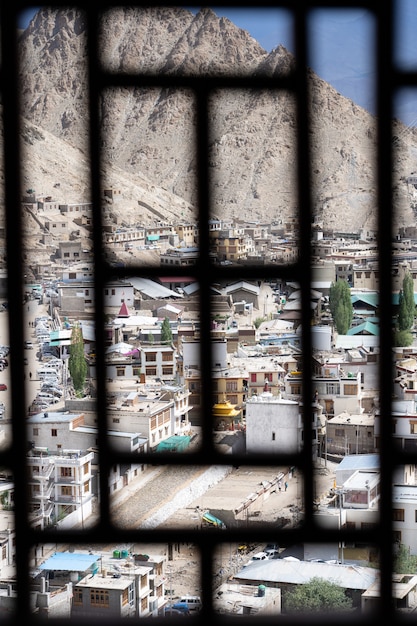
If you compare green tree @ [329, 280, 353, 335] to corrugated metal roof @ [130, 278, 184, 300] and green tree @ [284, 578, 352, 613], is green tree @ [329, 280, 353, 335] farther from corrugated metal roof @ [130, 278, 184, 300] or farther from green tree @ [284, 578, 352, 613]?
green tree @ [284, 578, 352, 613]

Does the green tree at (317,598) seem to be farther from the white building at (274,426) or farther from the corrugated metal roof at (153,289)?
the corrugated metal roof at (153,289)

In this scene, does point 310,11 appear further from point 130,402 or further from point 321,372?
point 130,402

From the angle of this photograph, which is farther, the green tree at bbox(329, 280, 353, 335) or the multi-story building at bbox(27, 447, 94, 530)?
the green tree at bbox(329, 280, 353, 335)

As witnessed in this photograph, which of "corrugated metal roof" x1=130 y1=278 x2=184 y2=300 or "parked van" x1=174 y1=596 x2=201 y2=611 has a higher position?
"corrugated metal roof" x1=130 y1=278 x2=184 y2=300

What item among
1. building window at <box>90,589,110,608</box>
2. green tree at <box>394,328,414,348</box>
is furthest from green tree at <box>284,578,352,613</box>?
green tree at <box>394,328,414,348</box>

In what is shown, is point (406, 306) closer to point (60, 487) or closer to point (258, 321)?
point (258, 321)

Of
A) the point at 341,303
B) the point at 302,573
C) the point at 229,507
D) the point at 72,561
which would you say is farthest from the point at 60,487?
the point at 341,303
